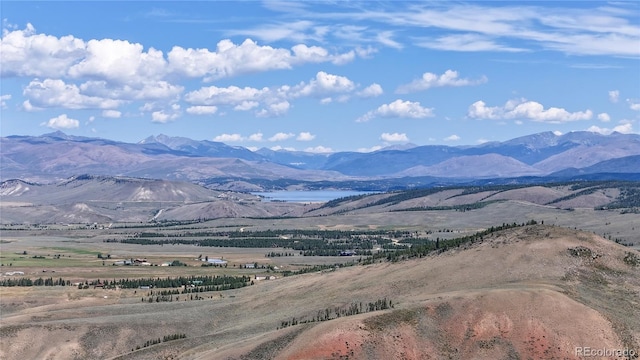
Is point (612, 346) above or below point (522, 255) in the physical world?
below

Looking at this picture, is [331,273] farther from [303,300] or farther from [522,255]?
[522,255]

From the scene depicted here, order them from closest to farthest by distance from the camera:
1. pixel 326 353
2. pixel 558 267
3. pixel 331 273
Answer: pixel 326 353 < pixel 558 267 < pixel 331 273

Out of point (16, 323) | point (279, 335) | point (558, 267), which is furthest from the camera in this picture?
point (16, 323)

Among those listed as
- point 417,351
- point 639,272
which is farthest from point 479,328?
point 639,272

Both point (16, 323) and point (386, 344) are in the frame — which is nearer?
point (386, 344)

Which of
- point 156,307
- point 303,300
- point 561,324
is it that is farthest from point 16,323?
point 561,324

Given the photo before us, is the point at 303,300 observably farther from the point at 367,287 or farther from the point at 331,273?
the point at 331,273
